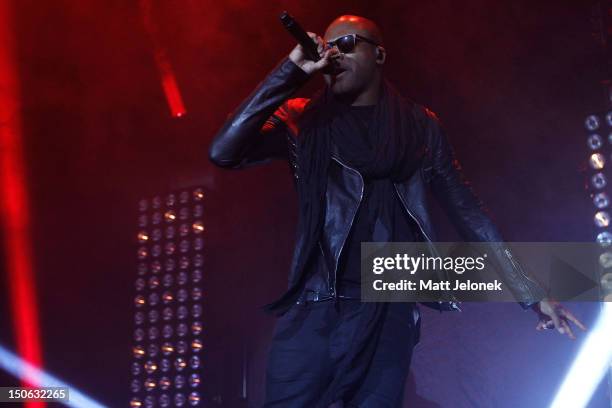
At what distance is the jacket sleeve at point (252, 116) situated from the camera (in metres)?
2.05

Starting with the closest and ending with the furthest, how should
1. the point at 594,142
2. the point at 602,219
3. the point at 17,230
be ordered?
the point at 602,219
the point at 594,142
the point at 17,230

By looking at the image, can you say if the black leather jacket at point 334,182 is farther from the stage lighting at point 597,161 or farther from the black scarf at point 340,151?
the stage lighting at point 597,161

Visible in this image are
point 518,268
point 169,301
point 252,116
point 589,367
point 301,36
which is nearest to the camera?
point 301,36

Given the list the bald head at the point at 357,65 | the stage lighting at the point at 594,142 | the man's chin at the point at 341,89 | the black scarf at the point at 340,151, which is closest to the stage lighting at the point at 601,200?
the stage lighting at the point at 594,142

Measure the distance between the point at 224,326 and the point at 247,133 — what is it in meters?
2.63

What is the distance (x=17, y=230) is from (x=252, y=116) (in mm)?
3534

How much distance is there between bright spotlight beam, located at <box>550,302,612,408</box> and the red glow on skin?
3.23 meters

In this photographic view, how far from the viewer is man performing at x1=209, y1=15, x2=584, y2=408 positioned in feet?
6.63

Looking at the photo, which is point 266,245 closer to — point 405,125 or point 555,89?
point 555,89

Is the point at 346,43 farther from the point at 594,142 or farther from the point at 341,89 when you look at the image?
the point at 594,142

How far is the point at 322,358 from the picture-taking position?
2.02 metres

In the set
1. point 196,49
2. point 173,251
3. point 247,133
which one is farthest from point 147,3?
point 247,133

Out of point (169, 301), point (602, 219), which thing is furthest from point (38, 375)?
point (602, 219)

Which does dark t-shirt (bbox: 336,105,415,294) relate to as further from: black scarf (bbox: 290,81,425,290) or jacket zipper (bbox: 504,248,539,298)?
jacket zipper (bbox: 504,248,539,298)
